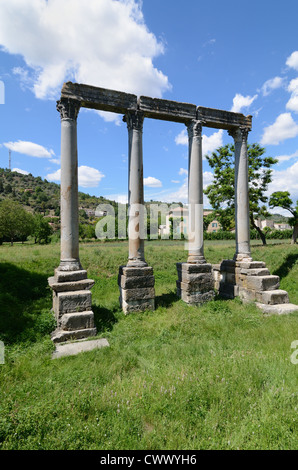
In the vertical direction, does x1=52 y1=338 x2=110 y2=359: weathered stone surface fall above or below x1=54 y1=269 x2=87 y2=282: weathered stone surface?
below

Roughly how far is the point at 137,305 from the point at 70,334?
231cm

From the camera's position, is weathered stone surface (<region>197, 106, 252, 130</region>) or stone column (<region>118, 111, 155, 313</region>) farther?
weathered stone surface (<region>197, 106, 252, 130</region>)

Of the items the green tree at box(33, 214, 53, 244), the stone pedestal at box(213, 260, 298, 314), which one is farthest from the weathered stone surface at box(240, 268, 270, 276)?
the green tree at box(33, 214, 53, 244)

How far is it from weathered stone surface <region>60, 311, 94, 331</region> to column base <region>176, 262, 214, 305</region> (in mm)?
3535

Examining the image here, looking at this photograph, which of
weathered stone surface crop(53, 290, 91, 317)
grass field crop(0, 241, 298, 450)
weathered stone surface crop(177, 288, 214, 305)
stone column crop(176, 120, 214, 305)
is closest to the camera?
grass field crop(0, 241, 298, 450)

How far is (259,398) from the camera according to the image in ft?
11.3

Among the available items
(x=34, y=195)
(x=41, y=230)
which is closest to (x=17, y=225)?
(x=41, y=230)

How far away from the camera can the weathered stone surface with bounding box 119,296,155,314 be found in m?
7.57

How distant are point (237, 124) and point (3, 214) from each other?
3919 centimetres

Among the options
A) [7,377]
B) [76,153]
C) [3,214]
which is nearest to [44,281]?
[76,153]

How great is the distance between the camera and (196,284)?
838 cm

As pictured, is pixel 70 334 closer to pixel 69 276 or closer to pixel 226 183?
pixel 69 276

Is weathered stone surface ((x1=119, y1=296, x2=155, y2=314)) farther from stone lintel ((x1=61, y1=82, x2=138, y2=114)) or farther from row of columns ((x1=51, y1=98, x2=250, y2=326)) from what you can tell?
stone lintel ((x1=61, y1=82, x2=138, y2=114))
